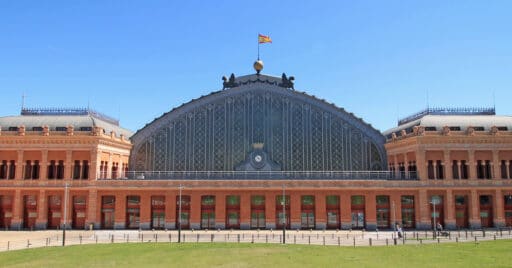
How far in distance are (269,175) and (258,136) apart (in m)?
8.53

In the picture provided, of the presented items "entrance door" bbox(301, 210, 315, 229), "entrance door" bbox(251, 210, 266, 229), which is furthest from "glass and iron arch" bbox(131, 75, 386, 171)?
"entrance door" bbox(301, 210, 315, 229)

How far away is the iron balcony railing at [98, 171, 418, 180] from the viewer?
8212 centimetres

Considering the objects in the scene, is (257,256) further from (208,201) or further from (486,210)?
(486,210)

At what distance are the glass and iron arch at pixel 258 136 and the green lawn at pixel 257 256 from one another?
3693 cm

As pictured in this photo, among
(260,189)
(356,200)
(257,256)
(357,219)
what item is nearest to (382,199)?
(356,200)

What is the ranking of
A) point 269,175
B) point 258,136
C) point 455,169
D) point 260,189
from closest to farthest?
point 260,189, point 455,169, point 269,175, point 258,136

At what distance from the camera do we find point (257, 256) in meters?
41.2

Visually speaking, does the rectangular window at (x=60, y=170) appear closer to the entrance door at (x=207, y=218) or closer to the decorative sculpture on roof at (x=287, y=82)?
the entrance door at (x=207, y=218)

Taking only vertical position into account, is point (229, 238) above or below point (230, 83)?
below

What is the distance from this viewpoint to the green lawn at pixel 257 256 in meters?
36.4

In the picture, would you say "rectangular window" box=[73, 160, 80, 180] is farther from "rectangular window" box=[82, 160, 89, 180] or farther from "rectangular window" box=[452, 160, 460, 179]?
"rectangular window" box=[452, 160, 460, 179]

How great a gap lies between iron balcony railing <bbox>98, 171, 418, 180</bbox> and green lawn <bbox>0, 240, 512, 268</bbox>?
31.1 meters

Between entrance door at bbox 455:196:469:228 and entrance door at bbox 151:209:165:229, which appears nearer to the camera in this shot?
entrance door at bbox 455:196:469:228

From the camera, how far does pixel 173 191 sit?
78.3 m
